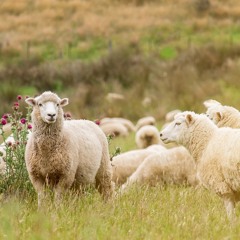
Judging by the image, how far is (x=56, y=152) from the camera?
8.43 metres

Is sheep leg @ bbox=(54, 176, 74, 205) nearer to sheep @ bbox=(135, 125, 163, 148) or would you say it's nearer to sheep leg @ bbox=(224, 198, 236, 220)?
sheep leg @ bbox=(224, 198, 236, 220)

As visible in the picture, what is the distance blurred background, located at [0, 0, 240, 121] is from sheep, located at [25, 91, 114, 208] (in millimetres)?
17722

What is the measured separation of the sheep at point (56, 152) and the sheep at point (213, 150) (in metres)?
0.97

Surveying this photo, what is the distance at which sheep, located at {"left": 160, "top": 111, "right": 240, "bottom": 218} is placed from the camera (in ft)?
26.1

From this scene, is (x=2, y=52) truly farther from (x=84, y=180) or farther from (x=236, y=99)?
(x=84, y=180)

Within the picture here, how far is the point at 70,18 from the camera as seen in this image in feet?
168

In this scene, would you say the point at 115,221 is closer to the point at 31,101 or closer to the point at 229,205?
the point at 229,205

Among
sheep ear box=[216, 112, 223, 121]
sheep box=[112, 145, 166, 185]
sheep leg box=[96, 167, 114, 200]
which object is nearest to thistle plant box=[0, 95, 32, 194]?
sheep leg box=[96, 167, 114, 200]

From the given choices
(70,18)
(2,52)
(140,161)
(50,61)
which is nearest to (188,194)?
(140,161)

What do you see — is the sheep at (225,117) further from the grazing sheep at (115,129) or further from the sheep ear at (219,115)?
the grazing sheep at (115,129)

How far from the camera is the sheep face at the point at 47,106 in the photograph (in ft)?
27.0

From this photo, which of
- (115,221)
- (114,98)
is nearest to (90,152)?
(115,221)

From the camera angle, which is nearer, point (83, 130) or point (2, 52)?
point (83, 130)

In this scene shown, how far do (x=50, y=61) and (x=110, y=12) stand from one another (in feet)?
36.7
